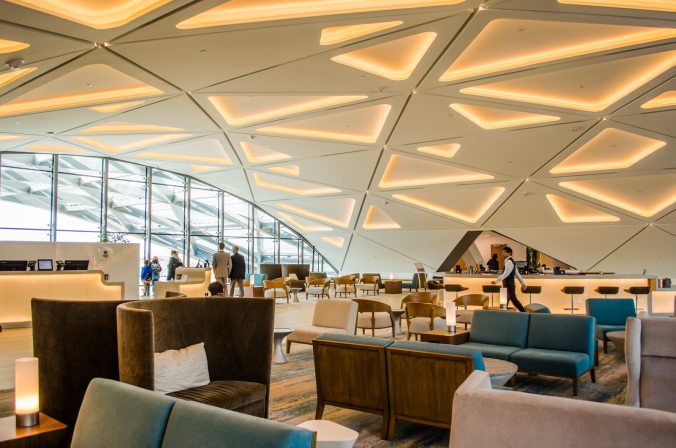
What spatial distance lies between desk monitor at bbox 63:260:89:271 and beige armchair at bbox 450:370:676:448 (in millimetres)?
11096

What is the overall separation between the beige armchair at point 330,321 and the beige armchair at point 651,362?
4011mm

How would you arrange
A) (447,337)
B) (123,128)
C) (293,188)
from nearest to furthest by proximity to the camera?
(447,337), (123,128), (293,188)

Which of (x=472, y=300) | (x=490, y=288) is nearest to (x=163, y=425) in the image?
(x=472, y=300)

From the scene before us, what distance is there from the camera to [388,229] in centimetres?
1934

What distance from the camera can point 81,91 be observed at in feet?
31.4

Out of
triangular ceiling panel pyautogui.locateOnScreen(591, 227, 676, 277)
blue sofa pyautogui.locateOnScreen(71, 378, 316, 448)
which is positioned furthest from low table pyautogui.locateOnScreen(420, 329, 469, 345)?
triangular ceiling panel pyautogui.locateOnScreen(591, 227, 676, 277)

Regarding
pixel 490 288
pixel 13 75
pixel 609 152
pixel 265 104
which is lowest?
pixel 490 288

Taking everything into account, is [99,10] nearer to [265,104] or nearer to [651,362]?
[265,104]

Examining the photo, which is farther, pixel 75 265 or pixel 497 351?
pixel 75 265

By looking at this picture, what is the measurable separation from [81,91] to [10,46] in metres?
2.97

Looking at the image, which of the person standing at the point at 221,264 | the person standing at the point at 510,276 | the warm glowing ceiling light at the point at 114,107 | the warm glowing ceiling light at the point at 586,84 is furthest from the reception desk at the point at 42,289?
the warm glowing ceiling light at the point at 586,84

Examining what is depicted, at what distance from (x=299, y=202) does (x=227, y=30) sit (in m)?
13.4

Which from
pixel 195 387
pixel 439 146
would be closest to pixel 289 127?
pixel 439 146

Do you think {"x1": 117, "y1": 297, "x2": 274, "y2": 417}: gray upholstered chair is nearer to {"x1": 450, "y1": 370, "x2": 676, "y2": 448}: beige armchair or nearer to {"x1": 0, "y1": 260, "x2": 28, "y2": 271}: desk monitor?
{"x1": 450, "y1": 370, "x2": 676, "y2": 448}: beige armchair
